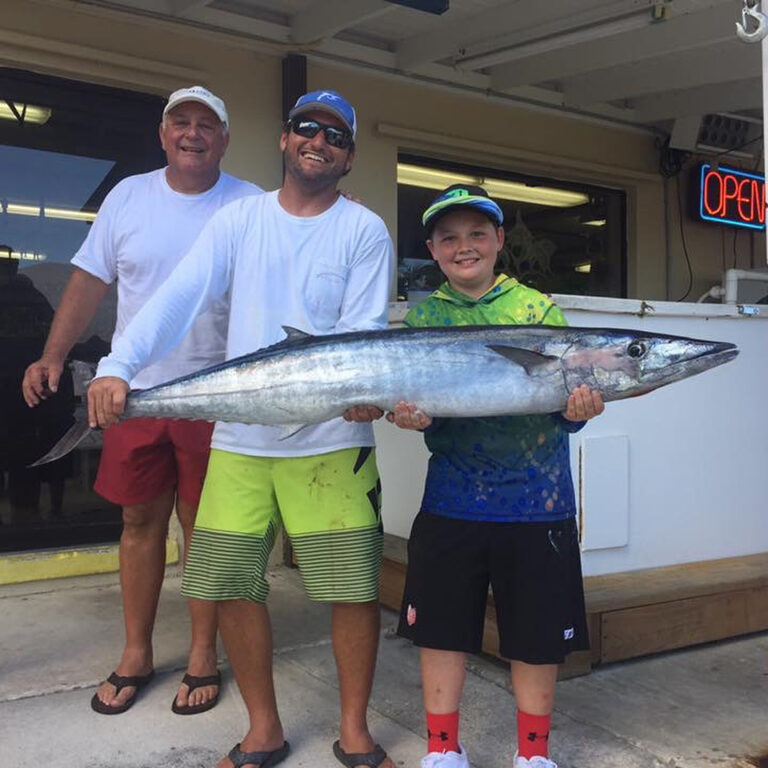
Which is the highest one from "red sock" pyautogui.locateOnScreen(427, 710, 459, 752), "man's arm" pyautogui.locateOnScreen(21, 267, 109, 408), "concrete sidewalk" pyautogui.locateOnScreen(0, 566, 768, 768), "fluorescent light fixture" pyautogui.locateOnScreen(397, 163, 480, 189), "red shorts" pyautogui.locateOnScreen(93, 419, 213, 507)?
"fluorescent light fixture" pyautogui.locateOnScreen(397, 163, 480, 189)

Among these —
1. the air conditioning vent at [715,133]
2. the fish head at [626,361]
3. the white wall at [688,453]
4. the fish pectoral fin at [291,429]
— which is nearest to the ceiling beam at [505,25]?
the white wall at [688,453]

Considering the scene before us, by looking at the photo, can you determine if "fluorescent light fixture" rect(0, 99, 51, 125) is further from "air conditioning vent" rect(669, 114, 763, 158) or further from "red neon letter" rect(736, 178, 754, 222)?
"red neon letter" rect(736, 178, 754, 222)

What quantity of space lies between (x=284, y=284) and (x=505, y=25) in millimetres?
3198

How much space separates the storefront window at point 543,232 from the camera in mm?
6062

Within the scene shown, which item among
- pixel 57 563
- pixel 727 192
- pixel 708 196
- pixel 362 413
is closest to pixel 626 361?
pixel 362 413

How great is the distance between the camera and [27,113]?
4566 millimetres

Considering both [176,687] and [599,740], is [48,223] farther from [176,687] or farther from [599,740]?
[599,740]

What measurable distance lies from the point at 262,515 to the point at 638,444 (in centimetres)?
190

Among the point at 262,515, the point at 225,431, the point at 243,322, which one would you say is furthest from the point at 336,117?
the point at 262,515

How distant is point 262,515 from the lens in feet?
8.25

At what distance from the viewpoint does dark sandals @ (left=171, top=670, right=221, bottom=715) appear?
2939 mm

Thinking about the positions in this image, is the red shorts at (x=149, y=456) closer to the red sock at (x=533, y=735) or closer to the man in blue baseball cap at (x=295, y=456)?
the man in blue baseball cap at (x=295, y=456)

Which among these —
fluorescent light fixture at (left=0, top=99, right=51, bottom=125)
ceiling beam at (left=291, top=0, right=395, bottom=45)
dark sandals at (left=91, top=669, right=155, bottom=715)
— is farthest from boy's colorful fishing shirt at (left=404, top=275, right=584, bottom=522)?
fluorescent light fixture at (left=0, top=99, right=51, bottom=125)

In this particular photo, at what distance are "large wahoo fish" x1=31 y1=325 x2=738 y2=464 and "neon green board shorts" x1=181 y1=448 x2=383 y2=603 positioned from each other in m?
0.27
